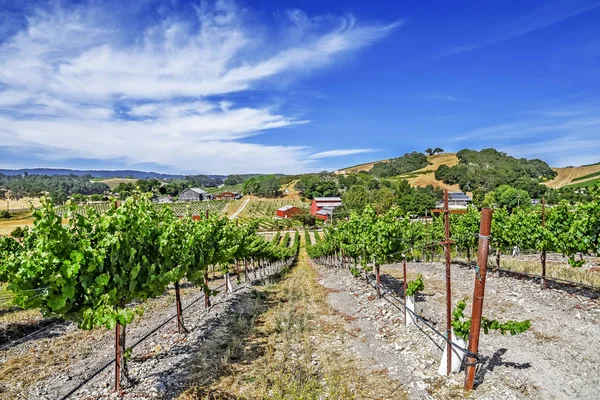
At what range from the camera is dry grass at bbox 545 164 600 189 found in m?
136

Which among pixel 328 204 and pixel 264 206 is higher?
pixel 328 204

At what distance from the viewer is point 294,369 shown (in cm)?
925

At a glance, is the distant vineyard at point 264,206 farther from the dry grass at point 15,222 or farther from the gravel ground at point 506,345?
the gravel ground at point 506,345

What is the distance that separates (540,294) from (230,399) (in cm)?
1415

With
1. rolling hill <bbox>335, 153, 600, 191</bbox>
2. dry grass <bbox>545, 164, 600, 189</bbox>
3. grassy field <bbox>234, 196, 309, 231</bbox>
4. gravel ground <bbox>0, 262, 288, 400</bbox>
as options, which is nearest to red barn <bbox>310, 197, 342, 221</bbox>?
grassy field <bbox>234, 196, 309, 231</bbox>

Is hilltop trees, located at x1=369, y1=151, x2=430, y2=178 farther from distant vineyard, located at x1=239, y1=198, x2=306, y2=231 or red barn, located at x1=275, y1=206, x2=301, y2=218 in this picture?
red barn, located at x1=275, y1=206, x2=301, y2=218

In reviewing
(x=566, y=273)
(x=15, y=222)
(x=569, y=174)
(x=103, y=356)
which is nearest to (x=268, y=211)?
(x=15, y=222)

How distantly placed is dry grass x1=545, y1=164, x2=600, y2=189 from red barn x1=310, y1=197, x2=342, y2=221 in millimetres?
83287

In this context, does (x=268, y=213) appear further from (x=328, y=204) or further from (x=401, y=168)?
(x=401, y=168)

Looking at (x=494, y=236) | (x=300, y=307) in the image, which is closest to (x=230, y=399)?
(x=300, y=307)

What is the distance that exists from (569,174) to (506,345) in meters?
178

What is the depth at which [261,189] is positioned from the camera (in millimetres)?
141625

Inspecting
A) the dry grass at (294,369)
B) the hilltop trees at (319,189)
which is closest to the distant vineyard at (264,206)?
the hilltop trees at (319,189)

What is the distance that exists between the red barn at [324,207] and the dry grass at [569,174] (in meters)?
83.3
